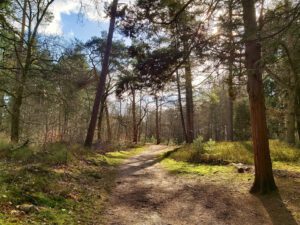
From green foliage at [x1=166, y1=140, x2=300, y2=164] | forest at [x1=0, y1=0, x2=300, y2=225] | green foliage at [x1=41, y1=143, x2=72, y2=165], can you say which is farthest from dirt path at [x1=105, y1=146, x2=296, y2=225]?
green foliage at [x1=166, y1=140, x2=300, y2=164]

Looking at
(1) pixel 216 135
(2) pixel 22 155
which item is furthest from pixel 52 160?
(1) pixel 216 135

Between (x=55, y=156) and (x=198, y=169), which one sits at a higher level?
(x=55, y=156)

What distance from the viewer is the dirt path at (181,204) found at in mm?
6238

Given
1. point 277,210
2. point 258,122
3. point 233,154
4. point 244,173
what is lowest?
point 277,210

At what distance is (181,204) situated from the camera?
23.8 feet

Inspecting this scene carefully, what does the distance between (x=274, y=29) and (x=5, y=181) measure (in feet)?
17.9

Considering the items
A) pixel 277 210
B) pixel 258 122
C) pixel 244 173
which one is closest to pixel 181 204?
pixel 277 210

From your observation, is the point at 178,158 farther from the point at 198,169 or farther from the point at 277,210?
the point at 277,210

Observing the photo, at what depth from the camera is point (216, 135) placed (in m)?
54.3

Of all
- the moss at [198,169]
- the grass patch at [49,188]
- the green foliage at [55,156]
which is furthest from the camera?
the moss at [198,169]

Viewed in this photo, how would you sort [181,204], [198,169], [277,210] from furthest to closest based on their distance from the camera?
[198,169] < [181,204] < [277,210]

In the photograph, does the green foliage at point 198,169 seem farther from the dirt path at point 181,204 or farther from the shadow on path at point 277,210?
the shadow on path at point 277,210

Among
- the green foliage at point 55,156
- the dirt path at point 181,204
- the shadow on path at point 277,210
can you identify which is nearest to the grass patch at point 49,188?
the green foliage at point 55,156

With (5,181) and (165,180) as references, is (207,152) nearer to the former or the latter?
(165,180)
